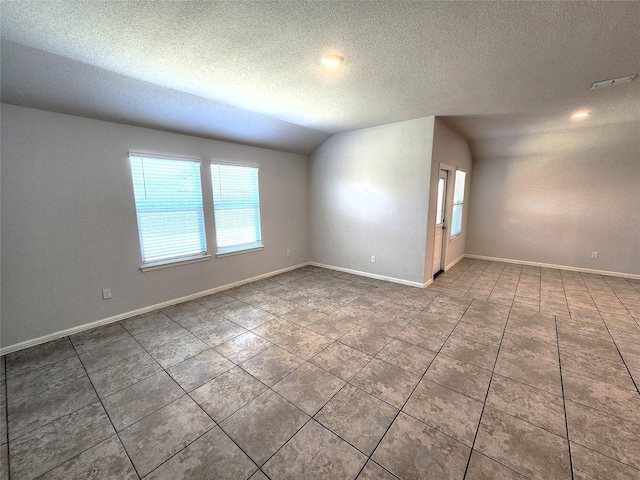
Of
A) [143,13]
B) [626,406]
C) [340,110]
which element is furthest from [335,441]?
[340,110]

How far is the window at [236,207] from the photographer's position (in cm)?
398

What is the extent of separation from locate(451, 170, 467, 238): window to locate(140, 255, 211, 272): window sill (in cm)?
463

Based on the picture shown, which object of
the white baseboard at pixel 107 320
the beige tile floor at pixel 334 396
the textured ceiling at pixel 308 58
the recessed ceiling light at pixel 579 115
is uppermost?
the recessed ceiling light at pixel 579 115

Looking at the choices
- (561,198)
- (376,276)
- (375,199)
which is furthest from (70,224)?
(561,198)

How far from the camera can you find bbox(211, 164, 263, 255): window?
→ 3.98 metres

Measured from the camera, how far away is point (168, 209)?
134 inches

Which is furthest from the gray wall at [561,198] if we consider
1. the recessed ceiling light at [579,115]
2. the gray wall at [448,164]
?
the recessed ceiling light at [579,115]

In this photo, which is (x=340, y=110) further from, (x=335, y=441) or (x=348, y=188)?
(x=335, y=441)

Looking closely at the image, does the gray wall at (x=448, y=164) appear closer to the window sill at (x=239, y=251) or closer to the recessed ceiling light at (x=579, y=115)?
the recessed ceiling light at (x=579, y=115)

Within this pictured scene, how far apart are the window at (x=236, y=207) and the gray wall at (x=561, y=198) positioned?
15.5 feet

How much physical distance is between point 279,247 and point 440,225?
307 centimetres

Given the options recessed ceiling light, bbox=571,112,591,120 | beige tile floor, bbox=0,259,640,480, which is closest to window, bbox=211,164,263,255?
beige tile floor, bbox=0,259,640,480

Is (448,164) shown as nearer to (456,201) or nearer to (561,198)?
(456,201)

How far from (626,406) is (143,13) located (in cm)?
417
